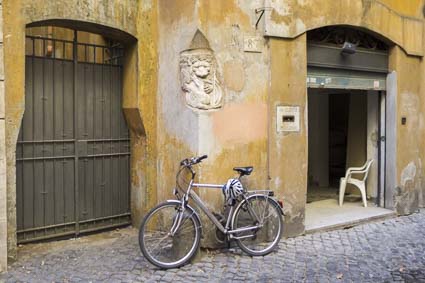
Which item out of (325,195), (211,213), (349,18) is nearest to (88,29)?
(211,213)

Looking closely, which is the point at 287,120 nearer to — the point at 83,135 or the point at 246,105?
the point at 246,105

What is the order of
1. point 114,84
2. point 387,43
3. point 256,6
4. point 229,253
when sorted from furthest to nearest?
1. point 387,43
2. point 114,84
3. point 256,6
4. point 229,253

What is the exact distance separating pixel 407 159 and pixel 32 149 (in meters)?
6.36

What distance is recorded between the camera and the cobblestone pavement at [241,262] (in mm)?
5238

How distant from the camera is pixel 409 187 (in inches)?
342

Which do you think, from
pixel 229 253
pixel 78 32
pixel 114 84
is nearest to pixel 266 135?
pixel 229 253

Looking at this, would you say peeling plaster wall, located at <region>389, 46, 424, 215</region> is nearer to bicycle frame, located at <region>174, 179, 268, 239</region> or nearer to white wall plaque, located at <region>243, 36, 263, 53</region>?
white wall plaque, located at <region>243, 36, 263, 53</region>

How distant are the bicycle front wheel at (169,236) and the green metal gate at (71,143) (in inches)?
64.9

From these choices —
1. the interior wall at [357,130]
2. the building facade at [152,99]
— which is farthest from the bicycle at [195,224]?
the interior wall at [357,130]

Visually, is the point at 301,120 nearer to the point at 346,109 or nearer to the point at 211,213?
the point at 211,213

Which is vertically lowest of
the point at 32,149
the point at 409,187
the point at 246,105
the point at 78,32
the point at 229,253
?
the point at 229,253

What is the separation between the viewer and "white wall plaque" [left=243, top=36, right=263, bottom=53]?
21.1 feet

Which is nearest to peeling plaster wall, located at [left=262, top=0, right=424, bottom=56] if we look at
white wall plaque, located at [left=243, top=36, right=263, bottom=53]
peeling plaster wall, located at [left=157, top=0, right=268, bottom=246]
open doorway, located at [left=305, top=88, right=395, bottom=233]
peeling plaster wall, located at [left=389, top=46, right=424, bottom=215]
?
white wall plaque, located at [left=243, top=36, right=263, bottom=53]

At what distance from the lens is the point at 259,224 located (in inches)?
242
